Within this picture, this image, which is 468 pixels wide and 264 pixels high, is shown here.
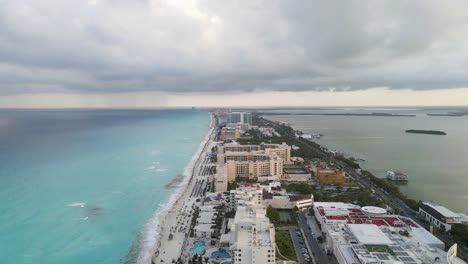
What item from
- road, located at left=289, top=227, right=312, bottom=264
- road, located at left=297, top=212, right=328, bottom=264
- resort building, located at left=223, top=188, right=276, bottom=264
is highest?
resort building, located at left=223, top=188, right=276, bottom=264

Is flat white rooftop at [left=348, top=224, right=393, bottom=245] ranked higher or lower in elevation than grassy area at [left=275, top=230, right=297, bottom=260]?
higher

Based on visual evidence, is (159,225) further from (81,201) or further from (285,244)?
(285,244)

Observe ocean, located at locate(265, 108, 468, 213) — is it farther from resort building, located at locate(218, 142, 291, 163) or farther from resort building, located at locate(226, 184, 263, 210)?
resort building, located at locate(226, 184, 263, 210)

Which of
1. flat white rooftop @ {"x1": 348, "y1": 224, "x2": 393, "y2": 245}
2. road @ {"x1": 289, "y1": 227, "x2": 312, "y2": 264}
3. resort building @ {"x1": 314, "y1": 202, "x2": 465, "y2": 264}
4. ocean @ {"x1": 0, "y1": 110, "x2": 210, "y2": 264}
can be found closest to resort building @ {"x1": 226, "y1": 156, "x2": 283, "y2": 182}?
ocean @ {"x1": 0, "y1": 110, "x2": 210, "y2": 264}

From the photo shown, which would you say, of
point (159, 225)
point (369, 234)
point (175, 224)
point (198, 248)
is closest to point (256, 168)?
point (175, 224)

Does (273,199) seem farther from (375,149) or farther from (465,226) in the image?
(375,149)

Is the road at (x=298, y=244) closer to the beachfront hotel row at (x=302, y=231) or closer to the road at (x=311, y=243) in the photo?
the beachfront hotel row at (x=302, y=231)

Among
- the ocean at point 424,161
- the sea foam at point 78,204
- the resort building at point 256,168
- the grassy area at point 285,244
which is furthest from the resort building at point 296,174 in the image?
the sea foam at point 78,204
